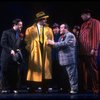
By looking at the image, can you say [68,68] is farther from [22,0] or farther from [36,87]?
[22,0]

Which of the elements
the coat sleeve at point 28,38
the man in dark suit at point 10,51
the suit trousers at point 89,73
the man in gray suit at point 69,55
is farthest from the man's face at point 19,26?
the suit trousers at point 89,73

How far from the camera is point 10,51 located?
7.52 m

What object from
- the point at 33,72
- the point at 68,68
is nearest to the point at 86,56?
the point at 68,68

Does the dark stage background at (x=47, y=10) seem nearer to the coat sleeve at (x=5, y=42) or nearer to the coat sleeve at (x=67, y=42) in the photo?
the coat sleeve at (x=5, y=42)

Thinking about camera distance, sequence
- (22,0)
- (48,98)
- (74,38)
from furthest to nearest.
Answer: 1. (22,0)
2. (74,38)
3. (48,98)

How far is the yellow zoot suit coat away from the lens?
7.68 m

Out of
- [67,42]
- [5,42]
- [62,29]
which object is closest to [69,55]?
[67,42]

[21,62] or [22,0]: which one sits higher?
[22,0]

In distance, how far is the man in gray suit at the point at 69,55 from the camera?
24.6 feet

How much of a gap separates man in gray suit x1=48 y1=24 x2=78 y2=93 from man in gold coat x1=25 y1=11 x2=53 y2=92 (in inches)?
10.4

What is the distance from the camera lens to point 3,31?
307 inches

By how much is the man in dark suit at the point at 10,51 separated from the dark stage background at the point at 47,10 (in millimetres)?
483

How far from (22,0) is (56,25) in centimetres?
91

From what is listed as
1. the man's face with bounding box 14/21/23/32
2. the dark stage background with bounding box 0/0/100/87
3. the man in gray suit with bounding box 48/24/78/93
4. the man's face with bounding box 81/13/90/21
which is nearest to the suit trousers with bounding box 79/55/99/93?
the man in gray suit with bounding box 48/24/78/93
